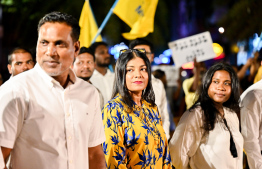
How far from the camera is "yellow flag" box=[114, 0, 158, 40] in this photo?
27.6ft

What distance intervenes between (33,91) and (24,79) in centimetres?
9

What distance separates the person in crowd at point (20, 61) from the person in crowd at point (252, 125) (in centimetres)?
272

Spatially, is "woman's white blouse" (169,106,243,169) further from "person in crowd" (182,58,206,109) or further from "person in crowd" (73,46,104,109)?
"person in crowd" (182,58,206,109)

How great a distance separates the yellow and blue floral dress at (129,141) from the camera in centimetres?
369

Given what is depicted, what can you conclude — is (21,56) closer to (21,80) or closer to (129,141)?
(129,141)

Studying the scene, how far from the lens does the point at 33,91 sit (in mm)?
2557

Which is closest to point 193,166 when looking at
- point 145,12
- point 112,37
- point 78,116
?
point 78,116

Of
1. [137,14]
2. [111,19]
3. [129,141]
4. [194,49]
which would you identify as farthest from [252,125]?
[111,19]

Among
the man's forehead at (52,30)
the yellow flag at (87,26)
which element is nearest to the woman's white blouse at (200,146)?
the man's forehead at (52,30)

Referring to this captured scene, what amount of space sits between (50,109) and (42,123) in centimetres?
10

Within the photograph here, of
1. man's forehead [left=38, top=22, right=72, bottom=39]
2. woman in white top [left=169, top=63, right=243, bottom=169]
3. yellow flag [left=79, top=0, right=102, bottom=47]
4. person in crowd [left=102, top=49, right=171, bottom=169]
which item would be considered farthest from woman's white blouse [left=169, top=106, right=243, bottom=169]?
yellow flag [left=79, top=0, right=102, bottom=47]

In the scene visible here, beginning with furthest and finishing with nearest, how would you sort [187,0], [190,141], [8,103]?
[187,0] < [190,141] < [8,103]

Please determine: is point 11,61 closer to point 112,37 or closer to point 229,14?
point 112,37

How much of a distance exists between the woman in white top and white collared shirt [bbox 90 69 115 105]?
88.1 inches
